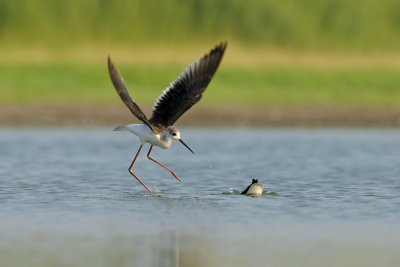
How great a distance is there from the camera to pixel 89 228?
36.0 feet

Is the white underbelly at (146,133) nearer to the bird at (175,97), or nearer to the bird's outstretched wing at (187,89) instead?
the bird at (175,97)

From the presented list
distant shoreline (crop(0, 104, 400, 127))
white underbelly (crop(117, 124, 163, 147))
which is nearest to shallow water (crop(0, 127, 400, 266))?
white underbelly (crop(117, 124, 163, 147))

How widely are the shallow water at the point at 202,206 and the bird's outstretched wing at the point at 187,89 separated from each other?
124 cm

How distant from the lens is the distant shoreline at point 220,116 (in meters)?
30.1

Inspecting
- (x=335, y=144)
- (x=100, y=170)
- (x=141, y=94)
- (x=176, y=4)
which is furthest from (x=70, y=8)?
(x=100, y=170)

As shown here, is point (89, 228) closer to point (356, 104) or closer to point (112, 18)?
point (356, 104)

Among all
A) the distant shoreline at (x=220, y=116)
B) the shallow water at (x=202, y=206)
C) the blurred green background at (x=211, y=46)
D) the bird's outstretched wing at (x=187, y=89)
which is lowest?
the shallow water at (x=202, y=206)

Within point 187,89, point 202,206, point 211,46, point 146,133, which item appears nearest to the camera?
point 202,206

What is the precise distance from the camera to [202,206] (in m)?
13.0

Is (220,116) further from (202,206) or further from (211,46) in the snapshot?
(211,46)

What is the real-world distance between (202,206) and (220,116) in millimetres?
18454

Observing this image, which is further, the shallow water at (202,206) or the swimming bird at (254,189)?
the swimming bird at (254,189)

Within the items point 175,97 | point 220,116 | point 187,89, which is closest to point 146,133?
point 175,97

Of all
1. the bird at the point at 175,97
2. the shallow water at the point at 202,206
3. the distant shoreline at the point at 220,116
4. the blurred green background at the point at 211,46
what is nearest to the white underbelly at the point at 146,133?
the bird at the point at 175,97
